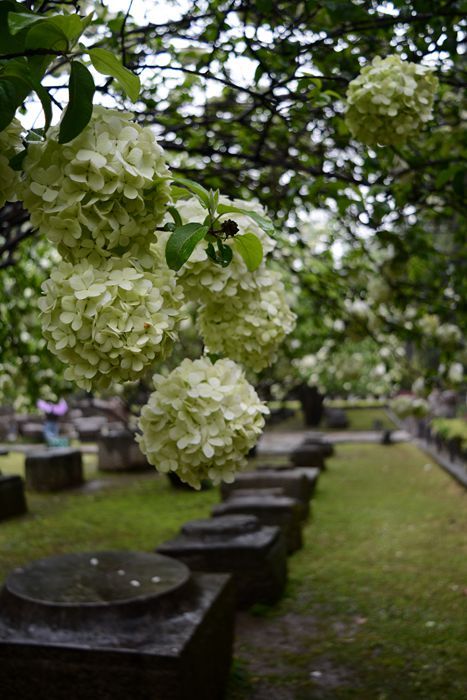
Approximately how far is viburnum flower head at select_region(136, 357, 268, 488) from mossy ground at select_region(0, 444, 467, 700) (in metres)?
3.29

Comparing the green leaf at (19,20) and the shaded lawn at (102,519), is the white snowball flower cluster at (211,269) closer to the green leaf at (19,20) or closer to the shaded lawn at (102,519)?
the green leaf at (19,20)

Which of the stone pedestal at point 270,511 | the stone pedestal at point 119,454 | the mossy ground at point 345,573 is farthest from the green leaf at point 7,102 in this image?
the stone pedestal at point 119,454

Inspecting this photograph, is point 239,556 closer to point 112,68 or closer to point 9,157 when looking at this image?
point 9,157

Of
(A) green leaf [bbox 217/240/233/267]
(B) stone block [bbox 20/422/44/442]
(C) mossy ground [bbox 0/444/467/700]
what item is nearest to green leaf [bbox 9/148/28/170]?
(A) green leaf [bbox 217/240/233/267]

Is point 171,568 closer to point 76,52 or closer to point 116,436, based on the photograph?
point 76,52

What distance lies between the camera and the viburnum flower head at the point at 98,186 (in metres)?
1.34

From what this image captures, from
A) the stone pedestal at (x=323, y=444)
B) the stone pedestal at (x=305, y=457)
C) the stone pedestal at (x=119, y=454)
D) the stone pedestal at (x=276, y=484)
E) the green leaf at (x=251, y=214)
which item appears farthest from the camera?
the stone pedestal at (x=323, y=444)

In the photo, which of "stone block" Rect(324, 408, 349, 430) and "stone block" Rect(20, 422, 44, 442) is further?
"stone block" Rect(324, 408, 349, 430)

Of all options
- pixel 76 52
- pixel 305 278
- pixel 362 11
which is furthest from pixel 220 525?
pixel 76 52

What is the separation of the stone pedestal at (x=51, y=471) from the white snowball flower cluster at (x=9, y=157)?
11.4 m

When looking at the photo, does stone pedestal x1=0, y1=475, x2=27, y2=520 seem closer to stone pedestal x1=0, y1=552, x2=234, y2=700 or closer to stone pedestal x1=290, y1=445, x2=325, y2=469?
stone pedestal x1=290, y1=445, x2=325, y2=469

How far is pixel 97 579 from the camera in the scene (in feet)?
14.3

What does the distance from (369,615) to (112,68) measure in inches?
216

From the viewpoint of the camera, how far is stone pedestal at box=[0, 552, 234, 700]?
138 inches
